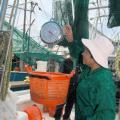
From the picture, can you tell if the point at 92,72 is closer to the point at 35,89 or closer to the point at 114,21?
the point at 35,89

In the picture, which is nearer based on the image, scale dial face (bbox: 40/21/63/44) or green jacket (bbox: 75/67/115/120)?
green jacket (bbox: 75/67/115/120)

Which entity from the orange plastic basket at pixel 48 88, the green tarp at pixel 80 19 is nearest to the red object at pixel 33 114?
the orange plastic basket at pixel 48 88

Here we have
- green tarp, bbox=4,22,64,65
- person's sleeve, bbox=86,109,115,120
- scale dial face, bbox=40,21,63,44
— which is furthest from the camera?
green tarp, bbox=4,22,64,65

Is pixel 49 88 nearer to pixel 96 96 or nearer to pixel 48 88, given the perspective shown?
pixel 48 88

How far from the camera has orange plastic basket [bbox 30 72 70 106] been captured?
333cm

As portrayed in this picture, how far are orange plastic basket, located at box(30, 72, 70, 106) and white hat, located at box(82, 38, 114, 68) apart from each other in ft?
1.44

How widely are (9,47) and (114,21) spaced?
4159mm

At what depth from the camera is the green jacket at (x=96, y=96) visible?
296 centimetres

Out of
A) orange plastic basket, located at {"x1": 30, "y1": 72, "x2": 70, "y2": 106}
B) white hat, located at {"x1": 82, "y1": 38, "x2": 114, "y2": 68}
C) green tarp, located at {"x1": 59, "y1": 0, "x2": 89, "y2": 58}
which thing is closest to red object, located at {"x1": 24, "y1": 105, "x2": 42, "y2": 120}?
orange plastic basket, located at {"x1": 30, "y1": 72, "x2": 70, "y2": 106}

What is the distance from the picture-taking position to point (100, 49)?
10.7ft

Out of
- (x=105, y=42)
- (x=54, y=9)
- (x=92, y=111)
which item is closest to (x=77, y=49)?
(x=105, y=42)

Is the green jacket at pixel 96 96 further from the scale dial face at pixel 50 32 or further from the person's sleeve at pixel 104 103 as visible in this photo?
the scale dial face at pixel 50 32

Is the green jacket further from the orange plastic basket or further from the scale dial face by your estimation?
the scale dial face

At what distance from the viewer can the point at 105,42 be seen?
11.0 ft
